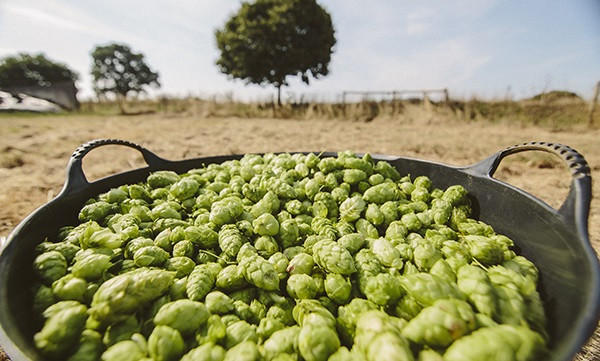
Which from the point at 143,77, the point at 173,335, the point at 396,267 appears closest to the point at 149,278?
the point at 173,335

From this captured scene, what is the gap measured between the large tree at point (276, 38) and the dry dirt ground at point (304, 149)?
65.1 feet

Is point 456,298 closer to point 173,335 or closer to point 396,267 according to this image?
point 396,267

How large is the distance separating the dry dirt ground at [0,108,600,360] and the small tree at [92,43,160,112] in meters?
59.3

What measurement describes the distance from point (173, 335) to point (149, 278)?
42 cm

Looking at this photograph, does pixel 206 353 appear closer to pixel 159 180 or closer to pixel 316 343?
pixel 316 343

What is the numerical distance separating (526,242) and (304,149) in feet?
28.7

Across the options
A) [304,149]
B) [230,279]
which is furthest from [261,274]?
[304,149]

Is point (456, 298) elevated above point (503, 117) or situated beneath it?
situated beneath

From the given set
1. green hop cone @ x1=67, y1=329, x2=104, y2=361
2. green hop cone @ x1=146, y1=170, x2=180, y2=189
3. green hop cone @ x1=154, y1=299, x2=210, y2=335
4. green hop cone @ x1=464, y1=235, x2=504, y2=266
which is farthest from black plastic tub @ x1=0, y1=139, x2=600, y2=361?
green hop cone @ x1=154, y1=299, x2=210, y2=335

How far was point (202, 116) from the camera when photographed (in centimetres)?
2223

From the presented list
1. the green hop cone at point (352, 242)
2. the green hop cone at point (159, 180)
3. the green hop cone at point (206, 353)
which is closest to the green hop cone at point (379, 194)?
the green hop cone at point (352, 242)

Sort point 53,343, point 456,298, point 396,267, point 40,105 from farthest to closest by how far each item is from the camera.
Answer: point 40,105, point 396,267, point 456,298, point 53,343

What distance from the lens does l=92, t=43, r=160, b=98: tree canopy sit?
61.3m

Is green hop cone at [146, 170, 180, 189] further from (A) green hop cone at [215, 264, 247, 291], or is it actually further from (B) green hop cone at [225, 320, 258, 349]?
(B) green hop cone at [225, 320, 258, 349]
